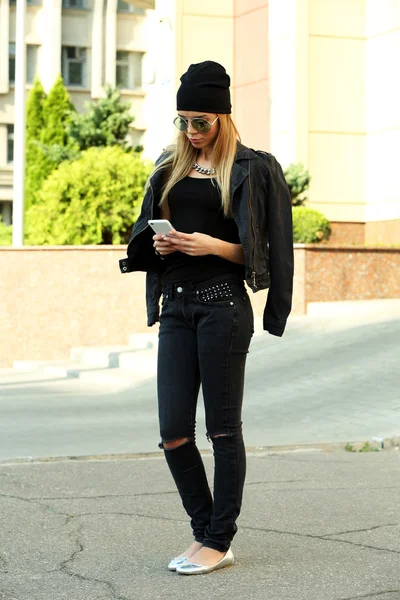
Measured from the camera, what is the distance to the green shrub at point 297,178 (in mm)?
20578

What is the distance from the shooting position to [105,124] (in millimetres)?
26812

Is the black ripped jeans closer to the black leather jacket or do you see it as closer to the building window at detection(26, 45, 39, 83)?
the black leather jacket

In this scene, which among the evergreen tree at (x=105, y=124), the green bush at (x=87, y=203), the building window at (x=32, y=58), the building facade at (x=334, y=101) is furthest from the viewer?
the building window at (x=32, y=58)

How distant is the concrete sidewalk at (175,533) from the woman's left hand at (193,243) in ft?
4.22

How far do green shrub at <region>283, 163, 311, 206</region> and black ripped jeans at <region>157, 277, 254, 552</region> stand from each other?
15.7 meters

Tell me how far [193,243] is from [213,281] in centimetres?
23

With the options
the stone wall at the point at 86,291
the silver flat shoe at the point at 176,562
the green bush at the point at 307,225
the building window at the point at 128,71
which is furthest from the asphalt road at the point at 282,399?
the building window at the point at 128,71

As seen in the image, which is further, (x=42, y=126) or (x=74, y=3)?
(x=74, y=3)

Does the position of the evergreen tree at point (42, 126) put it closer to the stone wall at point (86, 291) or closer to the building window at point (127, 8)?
the building window at point (127, 8)

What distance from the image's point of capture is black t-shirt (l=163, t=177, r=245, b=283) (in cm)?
488

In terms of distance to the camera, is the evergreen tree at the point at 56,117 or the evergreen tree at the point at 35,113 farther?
the evergreen tree at the point at 35,113

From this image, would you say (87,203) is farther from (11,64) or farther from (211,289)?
(11,64)

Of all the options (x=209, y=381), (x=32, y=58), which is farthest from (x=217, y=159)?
(x=32, y=58)

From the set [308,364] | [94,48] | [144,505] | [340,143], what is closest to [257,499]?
[144,505]
